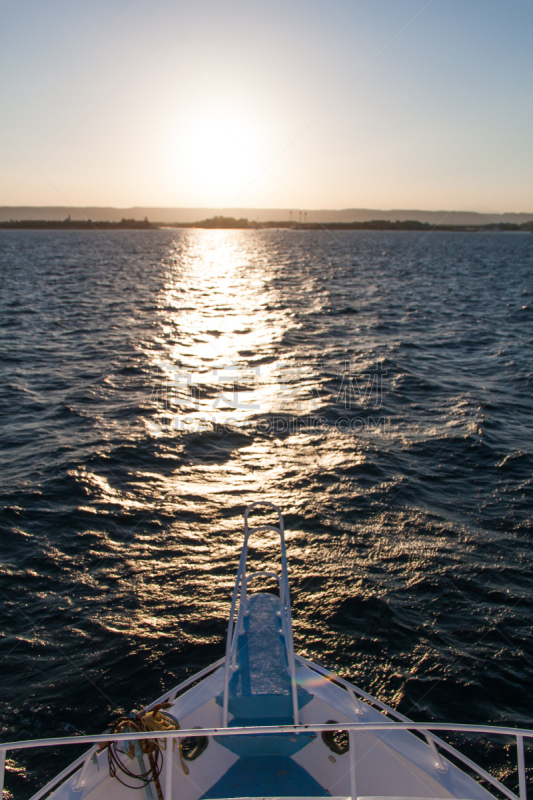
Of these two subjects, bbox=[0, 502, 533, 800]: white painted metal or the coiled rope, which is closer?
bbox=[0, 502, 533, 800]: white painted metal

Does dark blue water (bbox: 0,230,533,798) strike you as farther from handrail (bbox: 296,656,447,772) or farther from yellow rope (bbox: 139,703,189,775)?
yellow rope (bbox: 139,703,189,775)

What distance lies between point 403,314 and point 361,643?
3166 cm

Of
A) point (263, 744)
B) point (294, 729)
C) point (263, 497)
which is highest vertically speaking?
point (294, 729)

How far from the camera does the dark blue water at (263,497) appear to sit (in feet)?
25.8

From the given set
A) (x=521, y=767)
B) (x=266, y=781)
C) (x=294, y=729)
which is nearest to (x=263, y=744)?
(x=266, y=781)

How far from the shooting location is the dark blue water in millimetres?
7871

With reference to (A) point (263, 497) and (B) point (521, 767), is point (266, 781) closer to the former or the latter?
(B) point (521, 767)

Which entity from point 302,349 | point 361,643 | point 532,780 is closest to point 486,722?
point 532,780

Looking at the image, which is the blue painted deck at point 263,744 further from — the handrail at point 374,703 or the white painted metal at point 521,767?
the white painted metal at point 521,767

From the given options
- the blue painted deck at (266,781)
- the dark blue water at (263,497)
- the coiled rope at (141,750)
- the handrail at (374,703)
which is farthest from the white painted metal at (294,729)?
the dark blue water at (263,497)

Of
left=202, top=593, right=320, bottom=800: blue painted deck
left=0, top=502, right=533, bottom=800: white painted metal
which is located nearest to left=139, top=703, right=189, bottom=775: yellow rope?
left=0, top=502, right=533, bottom=800: white painted metal

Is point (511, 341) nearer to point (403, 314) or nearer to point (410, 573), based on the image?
point (403, 314)

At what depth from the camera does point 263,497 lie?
12375mm

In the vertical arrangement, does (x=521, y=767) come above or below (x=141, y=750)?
above
